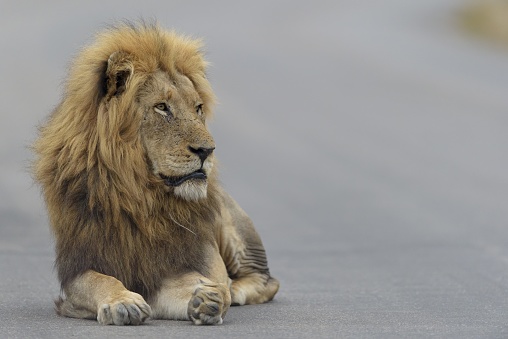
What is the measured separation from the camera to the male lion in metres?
8.02

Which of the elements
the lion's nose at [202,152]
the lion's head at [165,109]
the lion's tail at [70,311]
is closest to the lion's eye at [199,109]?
the lion's head at [165,109]

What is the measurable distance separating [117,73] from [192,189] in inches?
33.3

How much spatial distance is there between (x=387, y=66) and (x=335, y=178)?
42.3ft

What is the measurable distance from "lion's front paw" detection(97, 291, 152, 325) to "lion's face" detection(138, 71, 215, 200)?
0.80 meters

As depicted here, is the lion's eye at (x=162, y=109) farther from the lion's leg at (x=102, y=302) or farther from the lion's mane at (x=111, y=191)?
the lion's leg at (x=102, y=302)

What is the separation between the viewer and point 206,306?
762 cm

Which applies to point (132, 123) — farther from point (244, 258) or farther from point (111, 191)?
point (244, 258)

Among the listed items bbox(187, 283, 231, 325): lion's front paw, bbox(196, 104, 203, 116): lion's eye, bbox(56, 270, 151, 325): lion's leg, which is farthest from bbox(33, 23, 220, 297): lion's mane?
bbox(187, 283, 231, 325): lion's front paw

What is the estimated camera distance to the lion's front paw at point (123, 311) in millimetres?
7504

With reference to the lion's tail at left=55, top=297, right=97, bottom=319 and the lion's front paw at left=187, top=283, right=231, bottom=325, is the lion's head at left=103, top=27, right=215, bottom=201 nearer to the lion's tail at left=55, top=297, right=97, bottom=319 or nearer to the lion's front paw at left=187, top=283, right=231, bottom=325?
the lion's front paw at left=187, top=283, right=231, bottom=325

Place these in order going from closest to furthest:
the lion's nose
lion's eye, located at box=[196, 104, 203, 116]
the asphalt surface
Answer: the lion's nose < lion's eye, located at box=[196, 104, 203, 116] < the asphalt surface

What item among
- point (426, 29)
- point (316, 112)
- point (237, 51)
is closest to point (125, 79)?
point (316, 112)

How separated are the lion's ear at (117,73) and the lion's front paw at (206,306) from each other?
1361 mm

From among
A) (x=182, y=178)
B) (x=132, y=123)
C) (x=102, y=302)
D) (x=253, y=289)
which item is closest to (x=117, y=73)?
(x=132, y=123)
